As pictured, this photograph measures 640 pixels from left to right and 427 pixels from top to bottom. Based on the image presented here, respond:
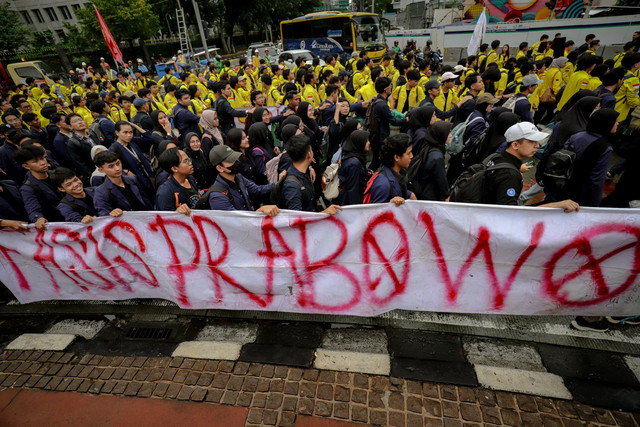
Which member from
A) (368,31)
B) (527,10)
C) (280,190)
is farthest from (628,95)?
(527,10)

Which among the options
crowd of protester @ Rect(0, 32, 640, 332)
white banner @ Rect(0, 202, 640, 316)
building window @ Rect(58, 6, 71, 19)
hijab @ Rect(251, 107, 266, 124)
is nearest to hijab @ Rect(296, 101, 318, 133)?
crowd of protester @ Rect(0, 32, 640, 332)

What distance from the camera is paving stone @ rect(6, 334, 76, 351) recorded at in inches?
139

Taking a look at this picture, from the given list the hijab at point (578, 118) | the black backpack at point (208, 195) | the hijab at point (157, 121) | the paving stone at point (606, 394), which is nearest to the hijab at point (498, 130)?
the hijab at point (578, 118)

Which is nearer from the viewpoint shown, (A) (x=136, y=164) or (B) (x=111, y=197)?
(B) (x=111, y=197)

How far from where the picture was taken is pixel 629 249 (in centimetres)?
264

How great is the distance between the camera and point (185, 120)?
596 centimetres

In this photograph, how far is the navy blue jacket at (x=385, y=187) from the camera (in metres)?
3.00

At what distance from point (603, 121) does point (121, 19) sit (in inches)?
1512

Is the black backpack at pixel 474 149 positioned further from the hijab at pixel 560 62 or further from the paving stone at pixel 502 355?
the hijab at pixel 560 62

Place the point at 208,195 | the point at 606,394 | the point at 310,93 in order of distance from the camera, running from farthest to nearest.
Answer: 1. the point at 310,93
2. the point at 208,195
3. the point at 606,394

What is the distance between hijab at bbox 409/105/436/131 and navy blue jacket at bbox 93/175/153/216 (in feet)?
12.1

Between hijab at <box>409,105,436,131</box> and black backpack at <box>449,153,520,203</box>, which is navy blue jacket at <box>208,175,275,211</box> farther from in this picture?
hijab at <box>409,105,436,131</box>

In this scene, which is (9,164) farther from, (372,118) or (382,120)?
(382,120)

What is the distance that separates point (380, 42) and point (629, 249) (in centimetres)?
1999
